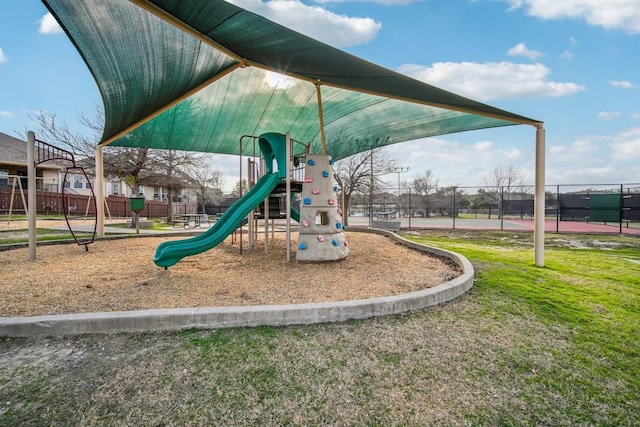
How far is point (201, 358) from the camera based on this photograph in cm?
234

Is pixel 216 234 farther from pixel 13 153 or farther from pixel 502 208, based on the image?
pixel 13 153

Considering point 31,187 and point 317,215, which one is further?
point 317,215

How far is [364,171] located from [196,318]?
57.1ft

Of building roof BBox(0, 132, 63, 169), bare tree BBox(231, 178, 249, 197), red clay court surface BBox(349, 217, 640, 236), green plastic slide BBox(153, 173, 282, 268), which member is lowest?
red clay court surface BBox(349, 217, 640, 236)

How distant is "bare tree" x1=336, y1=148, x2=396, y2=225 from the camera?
63.3 ft

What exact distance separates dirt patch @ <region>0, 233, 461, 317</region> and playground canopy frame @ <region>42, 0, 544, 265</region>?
292 cm

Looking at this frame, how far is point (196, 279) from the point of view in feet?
15.2

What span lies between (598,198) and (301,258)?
18.7 m

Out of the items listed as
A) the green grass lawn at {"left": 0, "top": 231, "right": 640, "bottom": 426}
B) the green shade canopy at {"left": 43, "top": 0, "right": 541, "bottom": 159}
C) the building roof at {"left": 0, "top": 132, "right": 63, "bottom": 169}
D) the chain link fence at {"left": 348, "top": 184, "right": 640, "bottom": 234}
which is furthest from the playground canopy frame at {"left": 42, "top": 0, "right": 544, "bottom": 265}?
the building roof at {"left": 0, "top": 132, "right": 63, "bottom": 169}

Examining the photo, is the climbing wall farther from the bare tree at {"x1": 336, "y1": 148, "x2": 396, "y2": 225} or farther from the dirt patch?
the bare tree at {"x1": 336, "y1": 148, "x2": 396, "y2": 225}

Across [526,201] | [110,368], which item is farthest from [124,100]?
[526,201]

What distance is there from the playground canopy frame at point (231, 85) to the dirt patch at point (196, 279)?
2.92 meters

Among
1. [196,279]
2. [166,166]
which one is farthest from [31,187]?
[166,166]

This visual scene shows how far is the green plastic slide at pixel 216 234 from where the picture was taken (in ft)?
16.5
